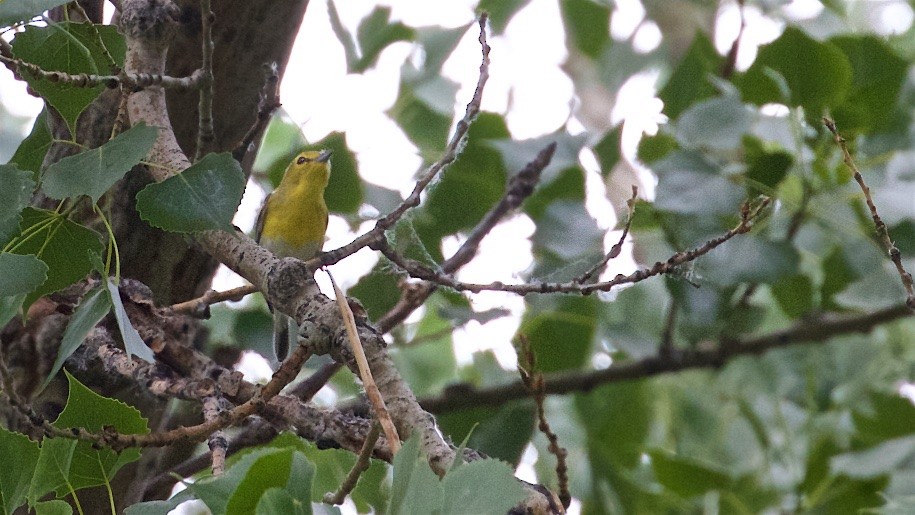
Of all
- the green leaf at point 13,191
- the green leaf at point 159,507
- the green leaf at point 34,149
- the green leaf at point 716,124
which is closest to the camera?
the green leaf at point 159,507

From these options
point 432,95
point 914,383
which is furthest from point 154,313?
point 914,383

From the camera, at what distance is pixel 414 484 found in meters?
0.58

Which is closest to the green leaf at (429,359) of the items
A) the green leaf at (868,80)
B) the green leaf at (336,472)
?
the green leaf at (336,472)

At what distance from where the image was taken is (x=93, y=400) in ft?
2.68

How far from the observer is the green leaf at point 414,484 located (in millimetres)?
571

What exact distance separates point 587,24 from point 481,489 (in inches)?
75.5

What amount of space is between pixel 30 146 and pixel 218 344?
30.8 inches

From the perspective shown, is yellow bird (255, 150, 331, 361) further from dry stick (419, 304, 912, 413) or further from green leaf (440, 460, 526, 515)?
green leaf (440, 460, 526, 515)

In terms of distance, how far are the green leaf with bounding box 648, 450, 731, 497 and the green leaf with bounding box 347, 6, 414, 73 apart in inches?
37.6

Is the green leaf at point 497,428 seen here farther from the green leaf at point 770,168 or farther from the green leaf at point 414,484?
the green leaf at point 414,484

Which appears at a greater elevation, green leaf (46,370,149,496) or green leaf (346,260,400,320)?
green leaf (346,260,400,320)

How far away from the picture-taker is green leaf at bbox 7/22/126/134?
0.90 meters

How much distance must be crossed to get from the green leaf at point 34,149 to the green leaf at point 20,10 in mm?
229

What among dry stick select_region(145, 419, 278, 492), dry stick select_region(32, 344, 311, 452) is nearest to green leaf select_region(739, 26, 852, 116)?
dry stick select_region(145, 419, 278, 492)
